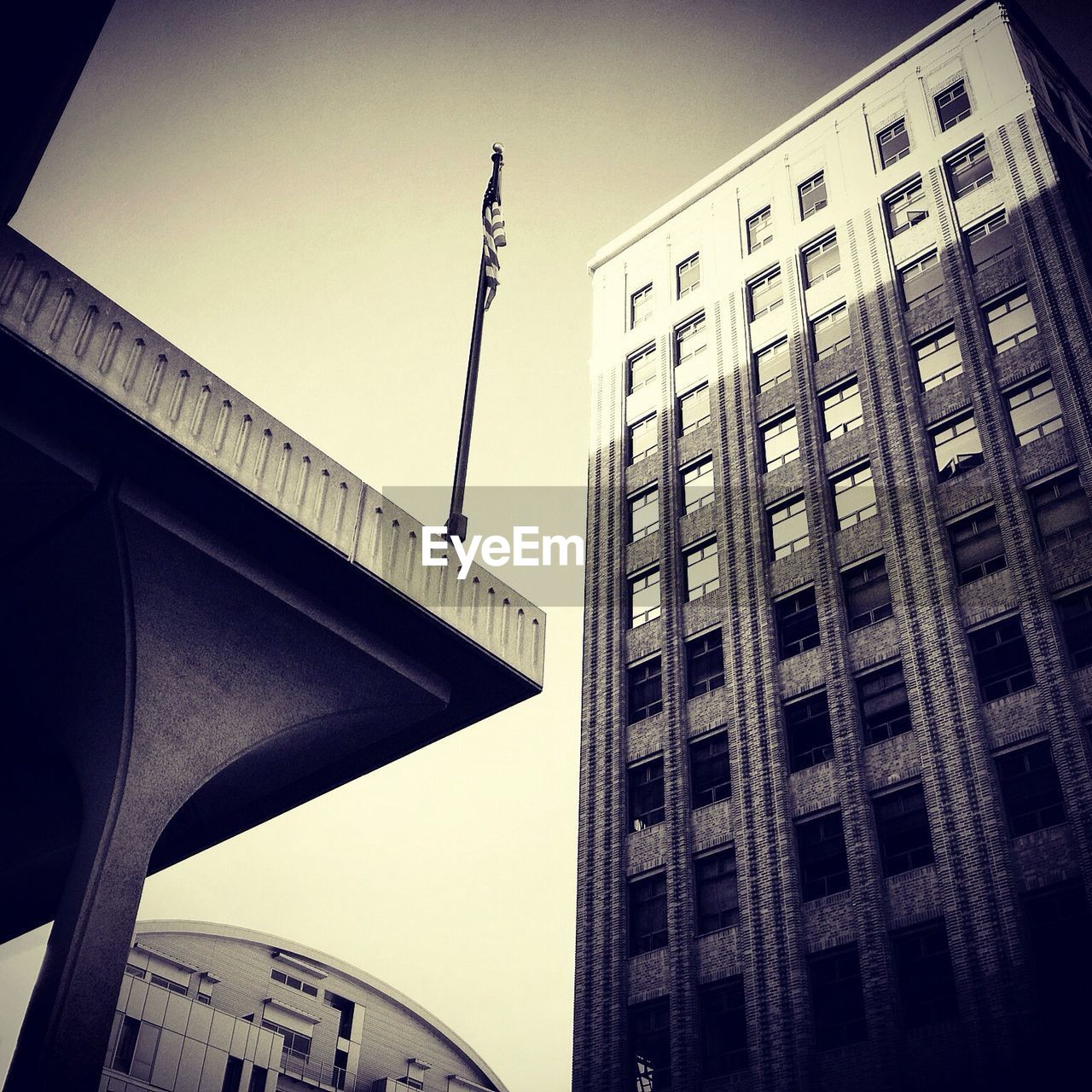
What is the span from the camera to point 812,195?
132 feet

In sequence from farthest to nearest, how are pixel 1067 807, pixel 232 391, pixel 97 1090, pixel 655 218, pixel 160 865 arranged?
1. pixel 655 218
2. pixel 1067 807
3. pixel 160 865
4. pixel 232 391
5. pixel 97 1090

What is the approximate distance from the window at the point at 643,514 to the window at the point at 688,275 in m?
8.25

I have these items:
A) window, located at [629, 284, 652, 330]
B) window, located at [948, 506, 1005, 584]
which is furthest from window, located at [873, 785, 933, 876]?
window, located at [629, 284, 652, 330]

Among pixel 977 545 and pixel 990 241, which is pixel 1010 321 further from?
pixel 977 545

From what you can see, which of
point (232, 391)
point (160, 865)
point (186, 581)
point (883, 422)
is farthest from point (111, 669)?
point (883, 422)

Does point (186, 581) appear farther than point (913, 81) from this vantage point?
No

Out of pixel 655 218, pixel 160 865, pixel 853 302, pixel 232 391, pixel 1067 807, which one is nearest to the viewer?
pixel 232 391

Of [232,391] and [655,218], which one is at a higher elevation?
[655,218]

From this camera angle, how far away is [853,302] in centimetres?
3578

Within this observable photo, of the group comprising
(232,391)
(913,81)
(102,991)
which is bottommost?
(102,991)

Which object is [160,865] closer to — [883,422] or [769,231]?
[883,422]

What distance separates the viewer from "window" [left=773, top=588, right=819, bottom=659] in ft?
102

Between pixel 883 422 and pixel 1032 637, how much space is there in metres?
8.51

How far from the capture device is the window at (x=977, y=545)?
28016 millimetres
